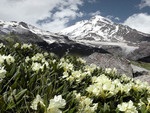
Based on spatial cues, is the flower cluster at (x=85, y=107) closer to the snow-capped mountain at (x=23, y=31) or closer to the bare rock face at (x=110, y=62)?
the bare rock face at (x=110, y=62)

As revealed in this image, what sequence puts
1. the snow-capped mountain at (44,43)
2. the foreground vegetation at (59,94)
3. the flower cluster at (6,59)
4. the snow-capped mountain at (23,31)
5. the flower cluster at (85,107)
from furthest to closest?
the snow-capped mountain at (23,31)
the snow-capped mountain at (44,43)
the flower cluster at (6,59)
the flower cluster at (85,107)
the foreground vegetation at (59,94)

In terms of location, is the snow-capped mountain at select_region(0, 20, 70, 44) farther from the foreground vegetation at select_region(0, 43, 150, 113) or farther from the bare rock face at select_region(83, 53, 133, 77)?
the foreground vegetation at select_region(0, 43, 150, 113)

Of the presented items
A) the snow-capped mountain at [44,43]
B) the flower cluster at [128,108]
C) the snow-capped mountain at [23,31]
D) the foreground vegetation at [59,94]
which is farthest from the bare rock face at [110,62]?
the flower cluster at [128,108]

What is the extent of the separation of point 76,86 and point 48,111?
48.7 inches

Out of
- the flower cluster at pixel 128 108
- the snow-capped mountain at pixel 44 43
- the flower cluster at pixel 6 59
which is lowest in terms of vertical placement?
the flower cluster at pixel 128 108

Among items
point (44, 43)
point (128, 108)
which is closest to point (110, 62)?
point (128, 108)

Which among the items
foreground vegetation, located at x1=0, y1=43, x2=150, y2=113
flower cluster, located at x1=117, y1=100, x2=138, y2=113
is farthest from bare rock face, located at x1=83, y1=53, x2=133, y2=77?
flower cluster, located at x1=117, y1=100, x2=138, y2=113

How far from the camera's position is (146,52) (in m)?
29.5

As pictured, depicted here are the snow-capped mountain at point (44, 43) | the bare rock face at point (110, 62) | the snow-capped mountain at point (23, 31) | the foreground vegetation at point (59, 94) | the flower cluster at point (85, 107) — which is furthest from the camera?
the snow-capped mountain at point (23, 31)

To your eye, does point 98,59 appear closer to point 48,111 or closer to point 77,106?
point 77,106

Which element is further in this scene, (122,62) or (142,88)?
(122,62)

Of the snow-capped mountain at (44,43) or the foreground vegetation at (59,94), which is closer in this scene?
the foreground vegetation at (59,94)

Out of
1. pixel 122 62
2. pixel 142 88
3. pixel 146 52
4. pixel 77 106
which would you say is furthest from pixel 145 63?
pixel 77 106

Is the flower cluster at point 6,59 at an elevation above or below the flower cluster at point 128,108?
above
